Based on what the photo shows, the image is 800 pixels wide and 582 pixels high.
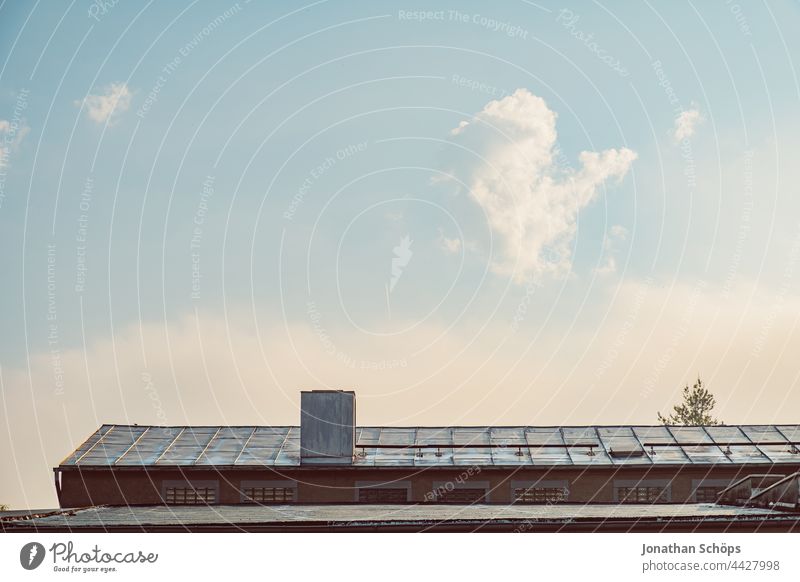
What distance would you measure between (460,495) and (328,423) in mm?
6018

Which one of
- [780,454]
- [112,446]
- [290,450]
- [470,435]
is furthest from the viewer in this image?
[470,435]

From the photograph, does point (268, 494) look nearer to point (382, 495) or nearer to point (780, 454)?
point (382, 495)

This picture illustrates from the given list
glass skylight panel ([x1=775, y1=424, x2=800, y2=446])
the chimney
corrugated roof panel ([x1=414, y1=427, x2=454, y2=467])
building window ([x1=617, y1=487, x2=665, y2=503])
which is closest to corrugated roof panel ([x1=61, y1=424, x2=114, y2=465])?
the chimney

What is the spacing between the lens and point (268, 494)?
34.4 m

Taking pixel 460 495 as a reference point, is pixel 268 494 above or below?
above

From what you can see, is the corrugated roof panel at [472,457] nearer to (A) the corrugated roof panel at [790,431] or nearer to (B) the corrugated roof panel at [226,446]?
(B) the corrugated roof panel at [226,446]

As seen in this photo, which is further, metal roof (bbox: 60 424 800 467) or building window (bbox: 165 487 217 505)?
metal roof (bbox: 60 424 800 467)

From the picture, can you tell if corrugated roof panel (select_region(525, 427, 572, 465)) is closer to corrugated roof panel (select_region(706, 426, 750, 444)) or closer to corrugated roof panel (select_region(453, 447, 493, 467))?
corrugated roof panel (select_region(453, 447, 493, 467))

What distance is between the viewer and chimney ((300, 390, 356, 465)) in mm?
35094

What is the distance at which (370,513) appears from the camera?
25750 millimetres

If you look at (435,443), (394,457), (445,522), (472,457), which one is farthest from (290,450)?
(445,522)

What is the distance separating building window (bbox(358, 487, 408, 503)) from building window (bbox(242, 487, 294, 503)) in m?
2.81
